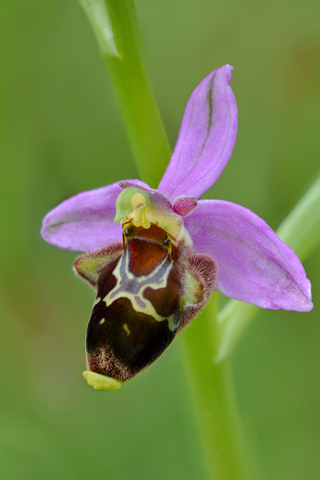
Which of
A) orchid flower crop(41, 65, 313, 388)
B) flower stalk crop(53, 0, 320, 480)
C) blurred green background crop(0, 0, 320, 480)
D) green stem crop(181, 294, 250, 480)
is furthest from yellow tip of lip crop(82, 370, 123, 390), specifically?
blurred green background crop(0, 0, 320, 480)

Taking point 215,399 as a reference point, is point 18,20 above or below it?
above

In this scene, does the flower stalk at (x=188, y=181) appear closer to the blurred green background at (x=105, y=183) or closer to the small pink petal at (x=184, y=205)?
the small pink petal at (x=184, y=205)

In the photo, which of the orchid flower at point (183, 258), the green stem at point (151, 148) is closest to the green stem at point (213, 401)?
the green stem at point (151, 148)

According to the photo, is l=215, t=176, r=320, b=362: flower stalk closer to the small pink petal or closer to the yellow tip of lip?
the small pink petal

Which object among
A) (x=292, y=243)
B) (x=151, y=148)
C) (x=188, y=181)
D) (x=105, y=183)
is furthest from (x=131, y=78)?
(x=105, y=183)

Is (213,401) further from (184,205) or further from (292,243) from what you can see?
(184,205)

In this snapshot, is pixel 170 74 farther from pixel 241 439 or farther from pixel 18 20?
pixel 241 439

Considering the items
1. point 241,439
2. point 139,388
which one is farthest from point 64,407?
point 241,439
